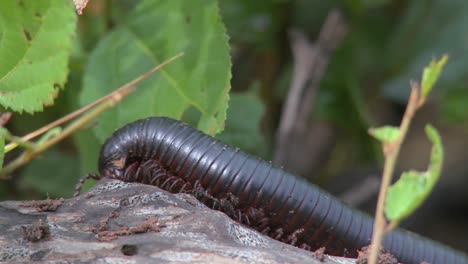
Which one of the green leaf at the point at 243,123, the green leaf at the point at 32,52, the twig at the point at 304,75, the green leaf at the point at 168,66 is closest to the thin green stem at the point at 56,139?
the green leaf at the point at 32,52

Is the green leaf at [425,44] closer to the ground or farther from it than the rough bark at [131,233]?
farther from it

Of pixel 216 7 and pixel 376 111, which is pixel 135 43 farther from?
pixel 376 111

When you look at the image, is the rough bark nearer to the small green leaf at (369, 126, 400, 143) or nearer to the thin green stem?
the thin green stem

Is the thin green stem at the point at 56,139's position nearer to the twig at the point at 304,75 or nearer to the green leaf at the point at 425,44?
the twig at the point at 304,75

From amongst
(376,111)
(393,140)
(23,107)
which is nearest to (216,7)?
(23,107)

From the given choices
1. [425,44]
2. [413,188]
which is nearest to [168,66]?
[413,188]

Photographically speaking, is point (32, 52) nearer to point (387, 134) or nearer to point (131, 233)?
point (131, 233)
